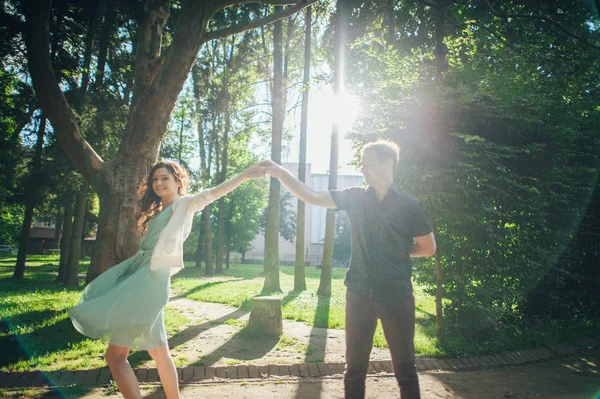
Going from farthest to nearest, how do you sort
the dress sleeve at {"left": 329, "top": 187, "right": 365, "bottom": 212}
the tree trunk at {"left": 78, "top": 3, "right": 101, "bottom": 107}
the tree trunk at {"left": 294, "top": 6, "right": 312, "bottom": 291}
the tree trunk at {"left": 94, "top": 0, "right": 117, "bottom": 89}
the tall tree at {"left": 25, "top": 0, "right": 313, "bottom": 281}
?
1. the tree trunk at {"left": 294, "top": 6, "right": 312, "bottom": 291}
2. the tree trunk at {"left": 94, "top": 0, "right": 117, "bottom": 89}
3. the tree trunk at {"left": 78, "top": 3, "right": 101, "bottom": 107}
4. the tall tree at {"left": 25, "top": 0, "right": 313, "bottom": 281}
5. the dress sleeve at {"left": 329, "top": 187, "right": 365, "bottom": 212}

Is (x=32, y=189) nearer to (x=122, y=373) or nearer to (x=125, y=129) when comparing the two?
(x=125, y=129)

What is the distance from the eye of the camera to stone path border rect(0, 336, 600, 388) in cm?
460

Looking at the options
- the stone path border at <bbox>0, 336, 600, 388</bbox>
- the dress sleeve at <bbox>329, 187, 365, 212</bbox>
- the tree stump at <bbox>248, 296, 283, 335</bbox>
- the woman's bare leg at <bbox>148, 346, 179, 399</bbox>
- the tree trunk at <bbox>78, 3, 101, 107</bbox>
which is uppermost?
the tree trunk at <bbox>78, 3, 101, 107</bbox>

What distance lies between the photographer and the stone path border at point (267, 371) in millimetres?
4602

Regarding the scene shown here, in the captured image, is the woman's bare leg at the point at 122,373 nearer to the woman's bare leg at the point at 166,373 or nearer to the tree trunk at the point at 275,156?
the woman's bare leg at the point at 166,373

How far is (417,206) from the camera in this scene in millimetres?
3096

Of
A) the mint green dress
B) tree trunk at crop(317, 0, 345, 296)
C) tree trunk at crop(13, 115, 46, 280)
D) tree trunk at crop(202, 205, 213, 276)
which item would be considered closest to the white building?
tree trunk at crop(202, 205, 213, 276)

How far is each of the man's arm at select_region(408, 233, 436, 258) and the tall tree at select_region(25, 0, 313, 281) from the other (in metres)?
5.08

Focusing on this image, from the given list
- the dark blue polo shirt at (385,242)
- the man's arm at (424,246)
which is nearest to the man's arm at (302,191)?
the dark blue polo shirt at (385,242)

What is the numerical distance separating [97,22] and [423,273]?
1373 cm

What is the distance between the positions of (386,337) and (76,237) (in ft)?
49.1

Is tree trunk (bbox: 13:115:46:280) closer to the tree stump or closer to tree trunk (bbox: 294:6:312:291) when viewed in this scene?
tree trunk (bbox: 294:6:312:291)

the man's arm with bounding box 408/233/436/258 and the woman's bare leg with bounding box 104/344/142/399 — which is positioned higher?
the man's arm with bounding box 408/233/436/258

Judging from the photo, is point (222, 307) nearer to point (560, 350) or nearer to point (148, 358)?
point (148, 358)
